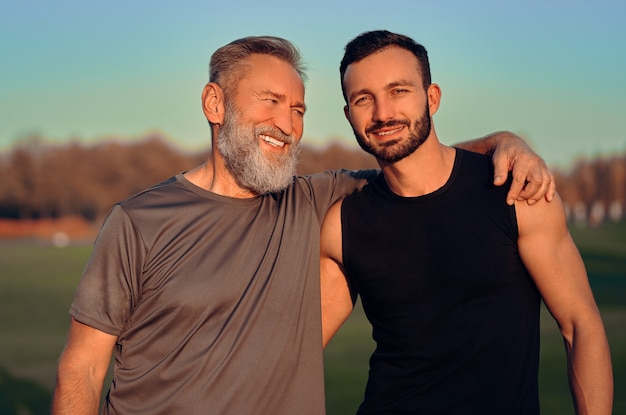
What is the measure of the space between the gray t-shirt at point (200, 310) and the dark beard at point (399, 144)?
0.67m

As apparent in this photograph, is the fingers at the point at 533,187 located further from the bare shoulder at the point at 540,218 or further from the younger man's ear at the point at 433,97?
the younger man's ear at the point at 433,97

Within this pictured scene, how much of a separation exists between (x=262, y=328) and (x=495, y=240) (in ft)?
4.07

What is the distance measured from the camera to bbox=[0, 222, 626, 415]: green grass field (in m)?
9.27

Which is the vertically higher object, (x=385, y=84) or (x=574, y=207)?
(x=385, y=84)

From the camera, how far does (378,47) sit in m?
4.00

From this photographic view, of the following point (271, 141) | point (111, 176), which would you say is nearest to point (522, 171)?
point (271, 141)

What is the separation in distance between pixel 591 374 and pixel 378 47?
1990 mm

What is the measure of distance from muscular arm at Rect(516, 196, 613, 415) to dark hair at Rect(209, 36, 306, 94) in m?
1.51

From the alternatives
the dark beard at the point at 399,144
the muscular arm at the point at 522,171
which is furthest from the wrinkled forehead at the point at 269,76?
the muscular arm at the point at 522,171

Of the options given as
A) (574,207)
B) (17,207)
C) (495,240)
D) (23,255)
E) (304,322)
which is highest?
(495,240)

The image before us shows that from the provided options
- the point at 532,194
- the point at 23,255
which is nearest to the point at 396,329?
the point at 532,194

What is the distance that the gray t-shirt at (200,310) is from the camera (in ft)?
11.6

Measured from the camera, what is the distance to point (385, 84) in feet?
12.9

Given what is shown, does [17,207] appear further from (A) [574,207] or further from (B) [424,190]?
(B) [424,190]
